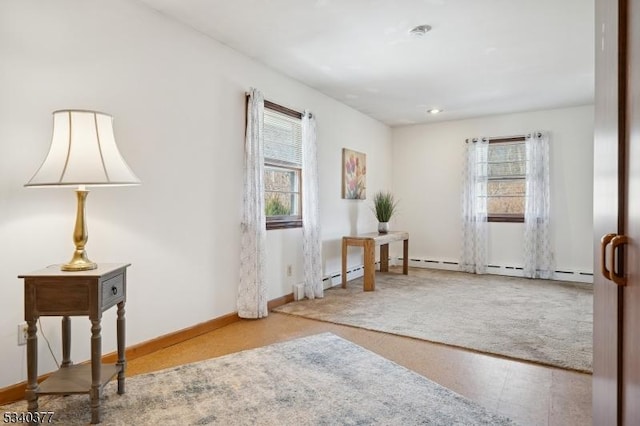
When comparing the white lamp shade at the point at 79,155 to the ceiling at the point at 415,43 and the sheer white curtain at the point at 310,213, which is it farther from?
the sheer white curtain at the point at 310,213

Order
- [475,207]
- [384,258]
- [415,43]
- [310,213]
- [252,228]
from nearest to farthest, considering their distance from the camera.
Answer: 1. [415,43]
2. [252,228]
3. [310,213]
4. [475,207]
5. [384,258]

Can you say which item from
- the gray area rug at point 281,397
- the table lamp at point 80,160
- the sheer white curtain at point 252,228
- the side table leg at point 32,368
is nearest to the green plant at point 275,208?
the sheer white curtain at point 252,228

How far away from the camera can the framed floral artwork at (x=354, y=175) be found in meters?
5.37

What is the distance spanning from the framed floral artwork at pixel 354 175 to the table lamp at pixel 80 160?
3.64m

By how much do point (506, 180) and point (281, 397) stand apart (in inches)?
204

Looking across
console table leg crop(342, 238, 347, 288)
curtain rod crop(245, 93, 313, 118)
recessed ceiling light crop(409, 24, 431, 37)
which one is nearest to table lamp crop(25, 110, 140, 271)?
curtain rod crop(245, 93, 313, 118)

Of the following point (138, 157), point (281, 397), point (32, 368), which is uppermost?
point (138, 157)

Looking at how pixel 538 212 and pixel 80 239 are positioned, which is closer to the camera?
pixel 80 239

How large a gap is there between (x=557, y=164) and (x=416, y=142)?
214cm

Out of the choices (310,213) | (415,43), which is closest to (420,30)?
(415,43)

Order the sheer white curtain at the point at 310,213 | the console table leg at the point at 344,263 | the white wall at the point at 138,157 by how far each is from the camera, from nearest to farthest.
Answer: the white wall at the point at 138,157 < the sheer white curtain at the point at 310,213 < the console table leg at the point at 344,263

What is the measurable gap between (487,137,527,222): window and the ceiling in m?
1.00

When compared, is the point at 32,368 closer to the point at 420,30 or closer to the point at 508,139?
the point at 420,30

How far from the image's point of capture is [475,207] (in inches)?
239
